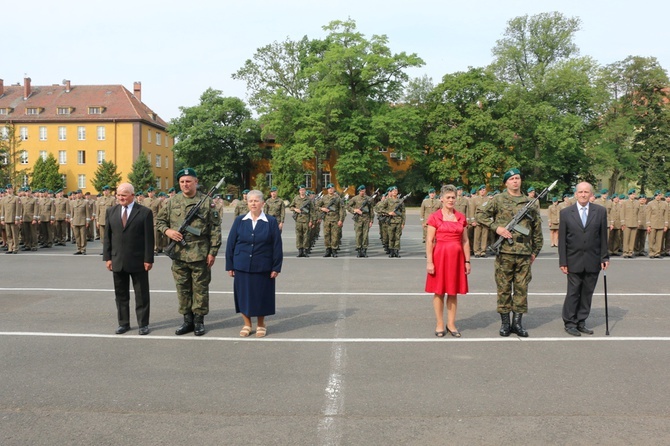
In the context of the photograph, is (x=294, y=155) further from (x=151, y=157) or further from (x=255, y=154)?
(x=151, y=157)

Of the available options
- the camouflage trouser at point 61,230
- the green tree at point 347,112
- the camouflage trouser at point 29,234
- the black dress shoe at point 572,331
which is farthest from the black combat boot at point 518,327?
the green tree at point 347,112

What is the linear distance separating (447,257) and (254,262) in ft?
7.75

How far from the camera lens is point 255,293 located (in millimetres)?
7551

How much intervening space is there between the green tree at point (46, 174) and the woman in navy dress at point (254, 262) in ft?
237

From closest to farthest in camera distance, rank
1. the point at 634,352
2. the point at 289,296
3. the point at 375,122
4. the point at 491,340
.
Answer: the point at 634,352
the point at 491,340
the point at 289,296
the point at 375,122

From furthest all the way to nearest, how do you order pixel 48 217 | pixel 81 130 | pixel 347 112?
pixel 81 130 → pixel 347 112 → pixel 48 217

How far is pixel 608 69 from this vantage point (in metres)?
64.9

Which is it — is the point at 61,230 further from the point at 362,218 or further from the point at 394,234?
the point at 394,234

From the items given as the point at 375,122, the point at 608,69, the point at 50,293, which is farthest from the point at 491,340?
the point at 608,69

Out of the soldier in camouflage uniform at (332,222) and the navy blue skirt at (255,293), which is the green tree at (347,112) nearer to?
the soldier in camouflage uniform at (332,222)

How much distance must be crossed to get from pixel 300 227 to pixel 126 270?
34.8 feet

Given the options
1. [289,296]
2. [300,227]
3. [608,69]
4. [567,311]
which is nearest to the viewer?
Answer: [567,311]

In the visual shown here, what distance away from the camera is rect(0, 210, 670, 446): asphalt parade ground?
4504 millimetres

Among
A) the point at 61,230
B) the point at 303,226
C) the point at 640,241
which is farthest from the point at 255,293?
the point at 61,230
